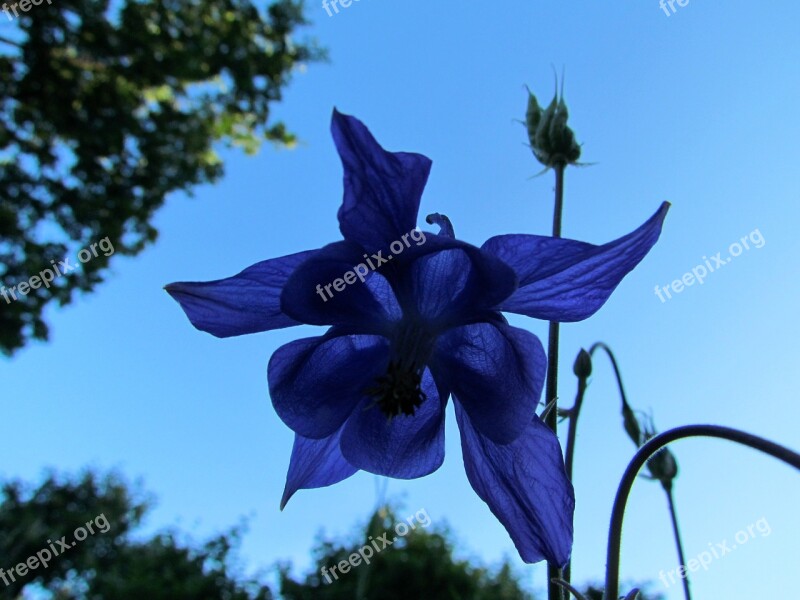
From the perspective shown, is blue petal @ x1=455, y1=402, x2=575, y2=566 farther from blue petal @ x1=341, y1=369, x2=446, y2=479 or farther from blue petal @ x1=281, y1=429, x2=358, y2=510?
blue petal @ x1=281, y1=429, x2=358, y2=510

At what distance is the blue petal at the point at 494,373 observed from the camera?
1.09 meters

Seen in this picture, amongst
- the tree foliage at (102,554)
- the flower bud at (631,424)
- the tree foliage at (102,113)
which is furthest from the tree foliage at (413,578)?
the flower bud at (631,424)

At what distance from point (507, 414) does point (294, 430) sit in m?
0.37

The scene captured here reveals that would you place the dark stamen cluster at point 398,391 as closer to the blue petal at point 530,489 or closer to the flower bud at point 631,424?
the blue petal at point 530,489

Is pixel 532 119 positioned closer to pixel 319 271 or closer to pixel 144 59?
pixel 319 271

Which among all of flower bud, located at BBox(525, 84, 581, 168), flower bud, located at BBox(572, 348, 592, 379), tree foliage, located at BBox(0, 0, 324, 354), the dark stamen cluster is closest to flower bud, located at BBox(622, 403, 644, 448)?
flower bud, located at BBox(572, 348, 592, 379)

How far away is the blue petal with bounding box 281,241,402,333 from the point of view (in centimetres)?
103

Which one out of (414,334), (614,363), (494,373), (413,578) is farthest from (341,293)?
(413,578)

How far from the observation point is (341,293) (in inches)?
45.6

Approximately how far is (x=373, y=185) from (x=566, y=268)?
32 centimetres

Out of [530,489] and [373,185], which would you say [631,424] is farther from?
[373,185]

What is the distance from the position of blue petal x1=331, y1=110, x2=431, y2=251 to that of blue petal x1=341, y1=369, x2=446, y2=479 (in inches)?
14.0

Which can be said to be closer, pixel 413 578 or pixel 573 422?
pixel 573 422

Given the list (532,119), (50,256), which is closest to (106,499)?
(50,256)
